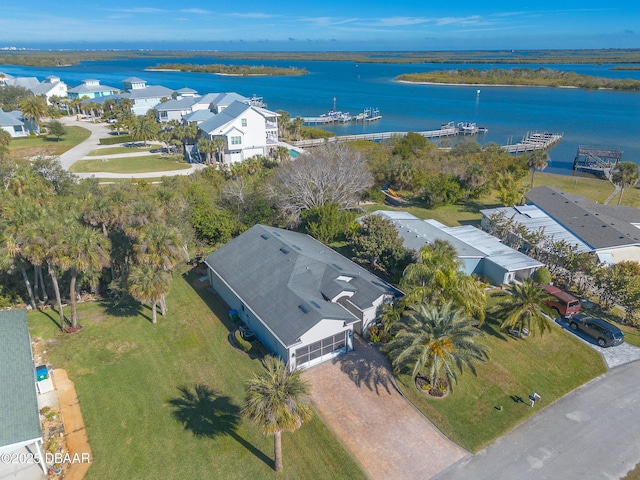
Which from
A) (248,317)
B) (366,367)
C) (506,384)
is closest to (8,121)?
(248,317)

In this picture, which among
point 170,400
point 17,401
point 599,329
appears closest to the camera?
point 17,401

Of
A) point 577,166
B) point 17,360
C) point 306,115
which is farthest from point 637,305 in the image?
point 306,115

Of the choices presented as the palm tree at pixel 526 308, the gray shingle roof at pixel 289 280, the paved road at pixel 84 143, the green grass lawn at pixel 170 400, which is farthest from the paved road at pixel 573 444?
the paved road at pixel 84 143

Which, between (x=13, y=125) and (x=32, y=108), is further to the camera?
(x=13, y=125)

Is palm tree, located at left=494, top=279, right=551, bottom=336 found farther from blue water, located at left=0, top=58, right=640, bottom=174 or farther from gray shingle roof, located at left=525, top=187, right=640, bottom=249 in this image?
blue water, located at left=0, top=58, right=640, bottom=174

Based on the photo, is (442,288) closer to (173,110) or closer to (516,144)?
(516,144)

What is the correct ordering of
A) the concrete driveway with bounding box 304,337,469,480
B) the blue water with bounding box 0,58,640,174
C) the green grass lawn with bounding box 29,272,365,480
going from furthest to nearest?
1. the blue water with bounding box 0,58,640,174
2. the concrete driveway with bounding box 304,337,469,480
3. the green grass lawn with bounding box 29,272,365,480

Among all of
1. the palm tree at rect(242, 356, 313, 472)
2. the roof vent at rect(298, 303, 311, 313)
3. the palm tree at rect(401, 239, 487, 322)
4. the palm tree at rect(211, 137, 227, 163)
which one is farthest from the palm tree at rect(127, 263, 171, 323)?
the palm tree at rect(211, 137, 227, 163)
